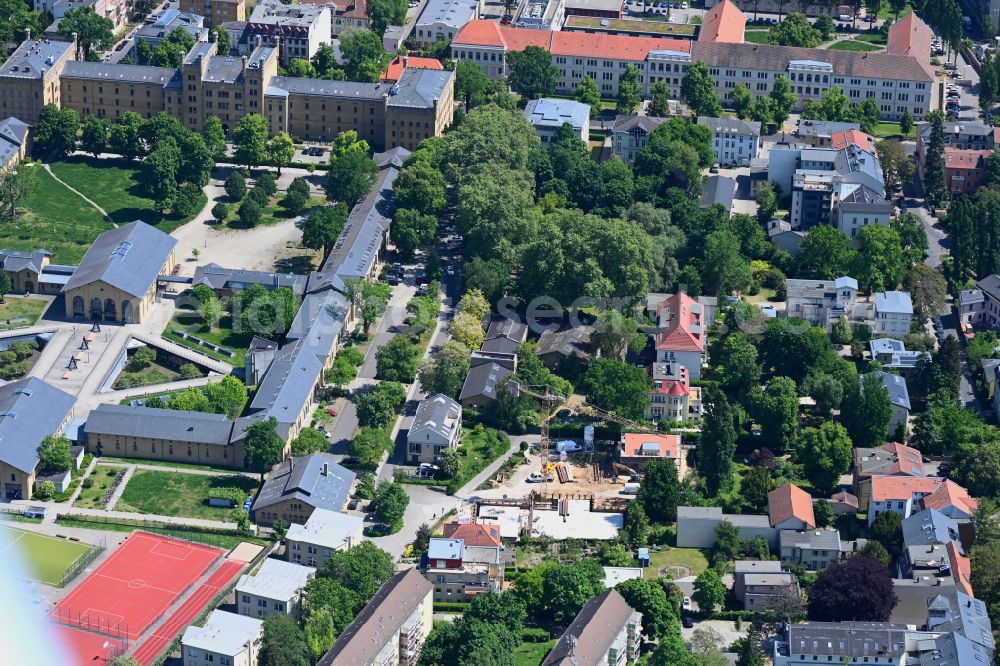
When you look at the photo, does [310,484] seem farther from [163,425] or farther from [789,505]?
[789,505]

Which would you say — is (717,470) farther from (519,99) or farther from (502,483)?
(519,99)

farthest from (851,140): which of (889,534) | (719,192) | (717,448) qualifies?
(889,534)

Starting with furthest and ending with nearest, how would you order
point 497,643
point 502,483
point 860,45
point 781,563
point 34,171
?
point 860,45, point 34,171, point 502,483, point 781,563, point 497,643

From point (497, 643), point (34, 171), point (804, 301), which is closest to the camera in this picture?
point (497, 643)

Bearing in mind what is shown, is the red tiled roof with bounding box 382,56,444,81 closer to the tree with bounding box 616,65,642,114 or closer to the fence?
the tree with bounding box 616,65,642,114

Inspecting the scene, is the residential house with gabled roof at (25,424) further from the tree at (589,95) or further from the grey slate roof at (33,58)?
the tree at (589,95)

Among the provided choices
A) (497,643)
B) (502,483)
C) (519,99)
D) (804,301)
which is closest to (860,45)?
(519,99)
